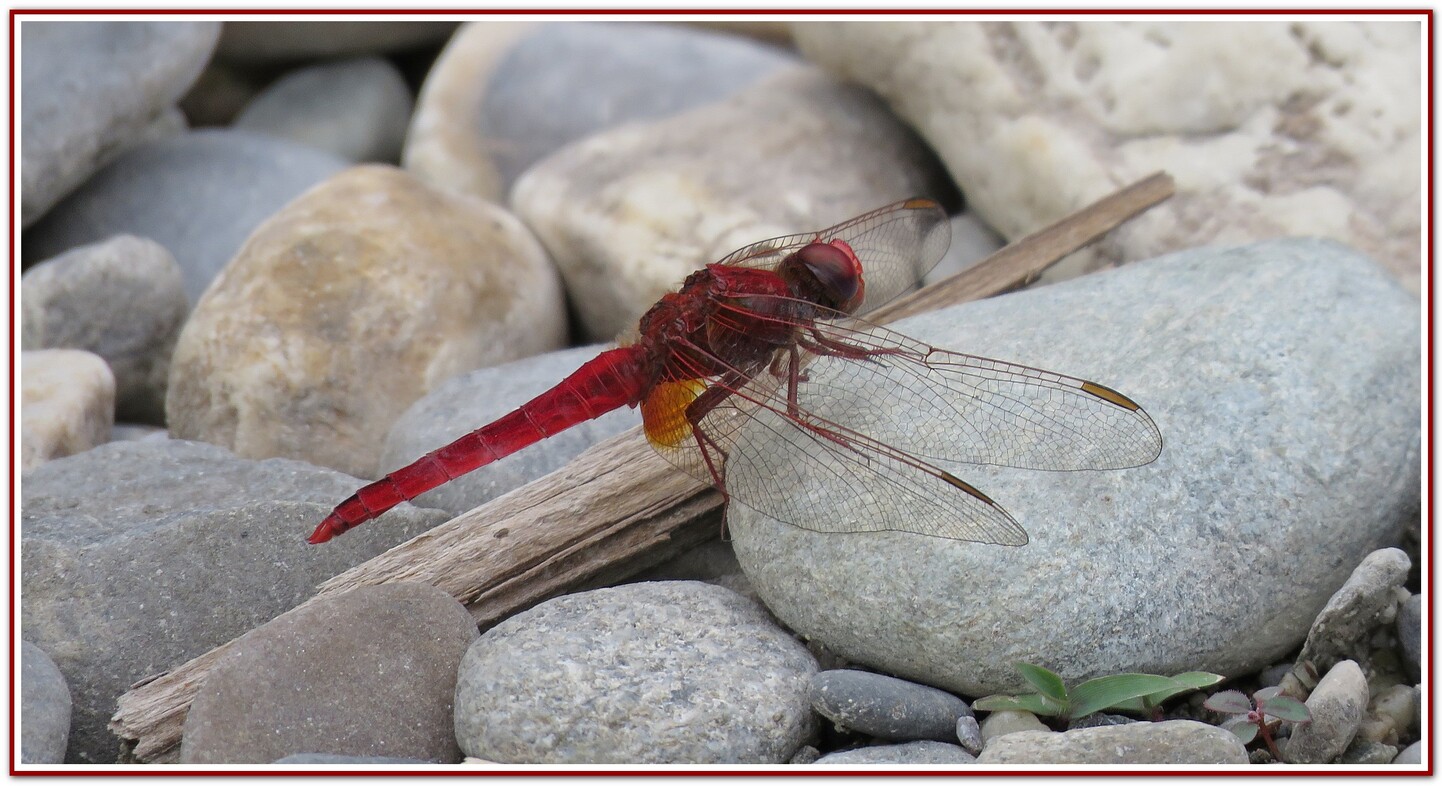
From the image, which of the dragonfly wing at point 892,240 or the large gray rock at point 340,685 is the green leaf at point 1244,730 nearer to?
the dragonfly wing at point 892,240

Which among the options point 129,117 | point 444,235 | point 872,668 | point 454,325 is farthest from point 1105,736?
point 129,117

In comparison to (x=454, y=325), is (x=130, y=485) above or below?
below

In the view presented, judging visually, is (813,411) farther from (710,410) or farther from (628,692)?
(628,692)

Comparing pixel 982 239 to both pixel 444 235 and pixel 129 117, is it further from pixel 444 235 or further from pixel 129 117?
pixel 129 117

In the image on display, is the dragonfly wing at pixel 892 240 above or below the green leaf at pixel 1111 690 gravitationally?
above

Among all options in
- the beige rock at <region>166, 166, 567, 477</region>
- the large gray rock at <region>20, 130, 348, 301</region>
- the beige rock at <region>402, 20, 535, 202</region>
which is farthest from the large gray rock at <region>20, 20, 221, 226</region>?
the beige rock at <region>402, 20, 535, 202</region>

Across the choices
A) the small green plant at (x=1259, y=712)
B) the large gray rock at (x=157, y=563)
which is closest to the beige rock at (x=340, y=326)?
the large gray rock at (x=157, y=563)
